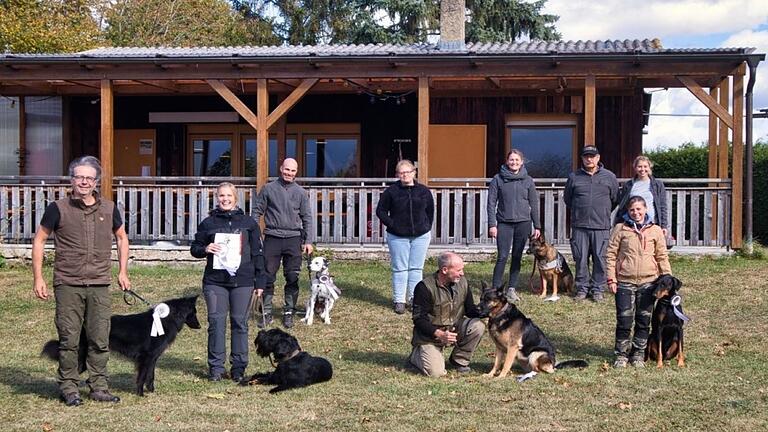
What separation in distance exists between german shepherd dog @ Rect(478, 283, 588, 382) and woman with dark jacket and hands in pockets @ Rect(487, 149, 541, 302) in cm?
278

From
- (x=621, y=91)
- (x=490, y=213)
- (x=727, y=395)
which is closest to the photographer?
(x=727, y=395)

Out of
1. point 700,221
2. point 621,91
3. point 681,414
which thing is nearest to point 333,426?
point 681,414

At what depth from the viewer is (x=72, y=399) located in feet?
20.7

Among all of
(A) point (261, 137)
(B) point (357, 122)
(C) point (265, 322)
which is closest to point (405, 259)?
(C) point (265, 322)

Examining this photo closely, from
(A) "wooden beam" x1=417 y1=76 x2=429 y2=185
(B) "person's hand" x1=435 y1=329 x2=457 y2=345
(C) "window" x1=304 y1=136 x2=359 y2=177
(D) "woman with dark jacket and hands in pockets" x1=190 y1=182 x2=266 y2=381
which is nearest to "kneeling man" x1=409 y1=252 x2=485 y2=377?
(B) "person's hand" x1=435 y1=329 x2=457 y2=345

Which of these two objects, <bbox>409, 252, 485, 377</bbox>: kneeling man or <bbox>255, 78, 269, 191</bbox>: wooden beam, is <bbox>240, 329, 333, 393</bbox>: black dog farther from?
<bbox>255, 78, 269, 191</bbox>: wooden beam

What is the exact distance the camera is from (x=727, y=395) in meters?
6.55

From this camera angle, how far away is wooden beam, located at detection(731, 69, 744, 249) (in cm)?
1234

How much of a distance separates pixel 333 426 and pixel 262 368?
205 cm

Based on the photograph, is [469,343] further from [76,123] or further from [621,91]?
[76,123]

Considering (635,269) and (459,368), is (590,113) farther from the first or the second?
(459,368)

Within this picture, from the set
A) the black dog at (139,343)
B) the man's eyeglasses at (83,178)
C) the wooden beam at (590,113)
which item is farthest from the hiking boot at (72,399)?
the wooden beam at (590,113)

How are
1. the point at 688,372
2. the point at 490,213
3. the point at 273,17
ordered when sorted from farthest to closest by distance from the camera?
1. the point at 273,17
2. the point at 490,213
3. the point at 688,372

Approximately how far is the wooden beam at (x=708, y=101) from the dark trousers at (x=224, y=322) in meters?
7.73
